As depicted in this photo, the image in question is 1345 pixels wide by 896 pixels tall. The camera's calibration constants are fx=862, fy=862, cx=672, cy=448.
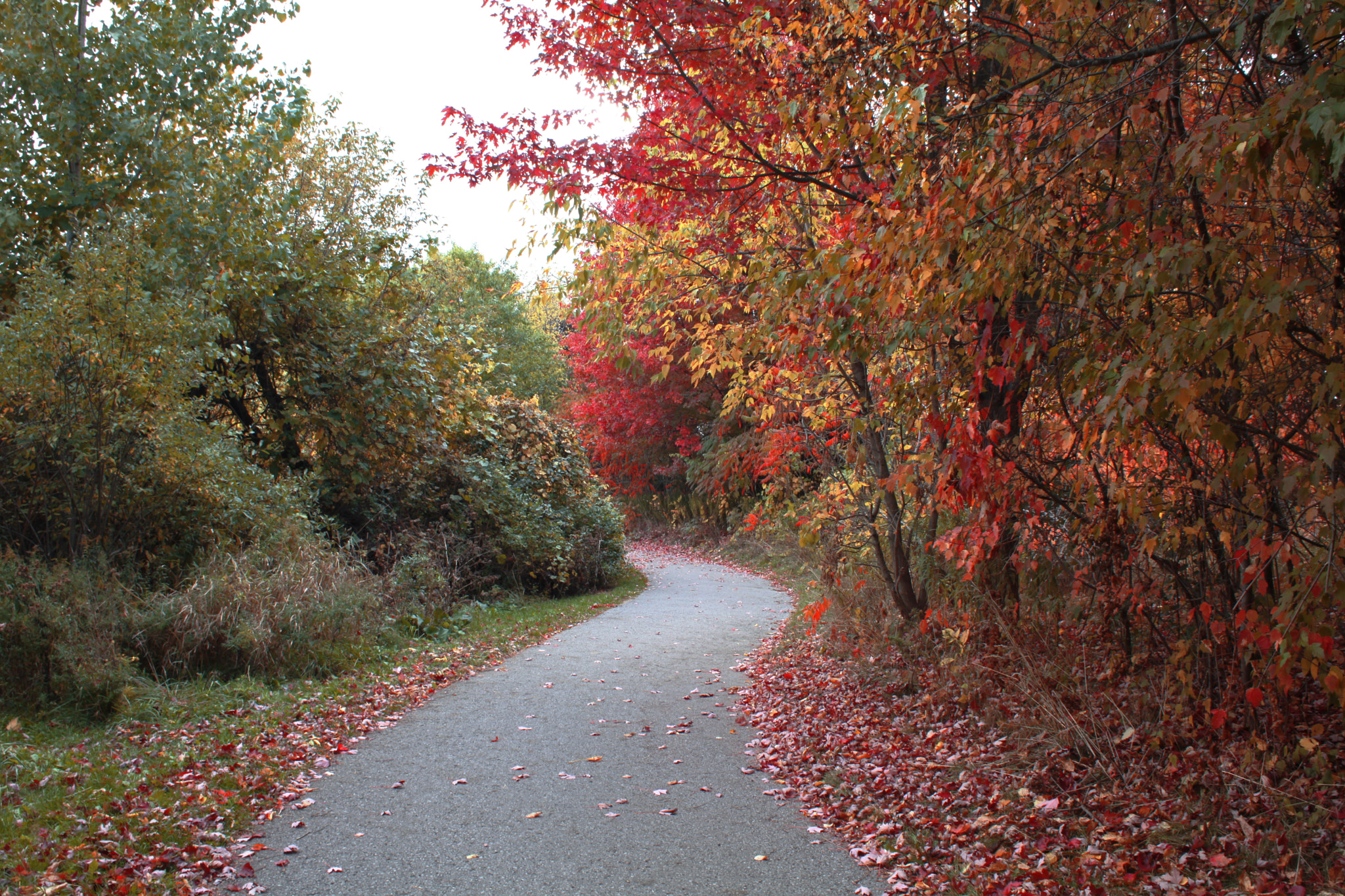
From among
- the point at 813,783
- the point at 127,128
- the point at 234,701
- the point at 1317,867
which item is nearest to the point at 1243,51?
the point at 1317,867

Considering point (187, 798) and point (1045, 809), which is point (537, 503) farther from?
point (1045, 809)

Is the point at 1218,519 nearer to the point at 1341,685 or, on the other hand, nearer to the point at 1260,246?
the point at 1341,685

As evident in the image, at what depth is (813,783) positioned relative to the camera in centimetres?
566

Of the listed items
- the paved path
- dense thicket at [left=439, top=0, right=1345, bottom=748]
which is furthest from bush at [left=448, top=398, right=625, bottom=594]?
dense thicket at [left=439, top=0, right=1345, bottom=748]

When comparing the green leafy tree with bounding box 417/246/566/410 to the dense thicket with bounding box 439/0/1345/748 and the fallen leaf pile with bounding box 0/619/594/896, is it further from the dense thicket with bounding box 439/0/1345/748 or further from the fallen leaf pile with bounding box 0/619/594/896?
the dense thicket with bounding box 439/0/1345/748

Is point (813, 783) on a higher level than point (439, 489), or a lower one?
lower

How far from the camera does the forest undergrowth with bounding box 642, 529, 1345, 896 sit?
12.7 feet

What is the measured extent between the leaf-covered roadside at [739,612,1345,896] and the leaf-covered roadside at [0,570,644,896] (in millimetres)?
3180

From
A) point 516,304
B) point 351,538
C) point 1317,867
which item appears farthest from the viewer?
point 516,304

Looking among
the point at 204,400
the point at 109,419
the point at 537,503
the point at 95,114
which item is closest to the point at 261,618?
the point at 109,419

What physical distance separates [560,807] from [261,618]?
436 cm

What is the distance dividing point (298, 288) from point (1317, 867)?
1347cm

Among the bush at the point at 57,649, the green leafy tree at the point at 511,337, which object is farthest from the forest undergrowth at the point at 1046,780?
the green leafy tree at the point at 511,337

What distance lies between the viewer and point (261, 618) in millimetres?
8172
